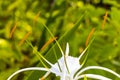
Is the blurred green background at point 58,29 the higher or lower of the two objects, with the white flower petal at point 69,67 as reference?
lower

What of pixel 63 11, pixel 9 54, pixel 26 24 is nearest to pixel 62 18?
pixel 63 11

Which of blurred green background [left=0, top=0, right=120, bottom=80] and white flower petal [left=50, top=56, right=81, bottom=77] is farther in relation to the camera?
blurred green background [left=0, top=0, right=120, bottom=80]

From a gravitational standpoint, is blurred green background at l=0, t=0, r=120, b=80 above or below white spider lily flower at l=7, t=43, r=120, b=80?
below

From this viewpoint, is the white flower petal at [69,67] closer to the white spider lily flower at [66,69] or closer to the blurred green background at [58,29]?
the white spider lily flower at [66,69]

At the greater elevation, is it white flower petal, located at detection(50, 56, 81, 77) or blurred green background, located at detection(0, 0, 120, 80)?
white flower petal, located at detection(50, 56, 81, 77)

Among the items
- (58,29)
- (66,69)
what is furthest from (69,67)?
(58,29)

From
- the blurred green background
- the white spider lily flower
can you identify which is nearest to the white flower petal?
the white spider lily flower

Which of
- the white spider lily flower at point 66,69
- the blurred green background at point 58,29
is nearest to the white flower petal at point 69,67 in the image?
the white spider lily flower at point 66,69

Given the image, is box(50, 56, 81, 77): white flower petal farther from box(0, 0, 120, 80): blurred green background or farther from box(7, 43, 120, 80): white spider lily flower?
box(0, 0, 120, 80): blurred green background

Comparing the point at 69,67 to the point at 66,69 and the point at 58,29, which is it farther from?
the point at 58,29
